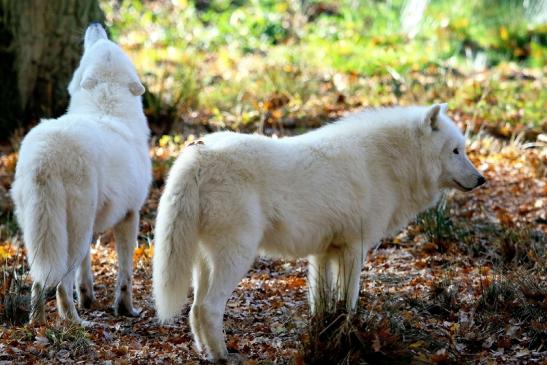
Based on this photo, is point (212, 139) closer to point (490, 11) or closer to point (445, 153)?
point (445, 153)

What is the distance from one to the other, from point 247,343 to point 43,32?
6.34m

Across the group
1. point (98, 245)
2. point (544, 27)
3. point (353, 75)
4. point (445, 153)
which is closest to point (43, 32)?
point (98, 245)

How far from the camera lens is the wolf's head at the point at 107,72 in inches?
261

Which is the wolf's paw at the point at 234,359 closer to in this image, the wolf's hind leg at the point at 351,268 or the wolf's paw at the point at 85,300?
the wolf's hind leg at the point at 351,268

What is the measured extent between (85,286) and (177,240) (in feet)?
5.97

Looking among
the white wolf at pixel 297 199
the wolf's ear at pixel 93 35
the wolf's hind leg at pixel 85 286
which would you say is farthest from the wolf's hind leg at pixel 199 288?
the wolf's ear at pixel 93 35

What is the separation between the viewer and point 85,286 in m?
6.47

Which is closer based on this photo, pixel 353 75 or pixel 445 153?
pixel 445 153

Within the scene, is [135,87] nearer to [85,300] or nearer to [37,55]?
[85,300]

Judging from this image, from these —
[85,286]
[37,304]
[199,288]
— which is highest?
[199,288]

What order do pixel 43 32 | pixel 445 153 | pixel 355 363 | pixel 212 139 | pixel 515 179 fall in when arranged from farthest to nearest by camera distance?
pixel 43 32
pixel 515 179
pixel 445 153
pixel 212 139
pixel 355 363

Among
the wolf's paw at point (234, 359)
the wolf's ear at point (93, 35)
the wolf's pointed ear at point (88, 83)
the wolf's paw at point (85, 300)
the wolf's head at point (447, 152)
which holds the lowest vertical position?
the wolf's paw at point (85, 300)

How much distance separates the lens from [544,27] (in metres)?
15.7

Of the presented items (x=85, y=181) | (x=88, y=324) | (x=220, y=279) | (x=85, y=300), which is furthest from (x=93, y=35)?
(x=220, y=279)
